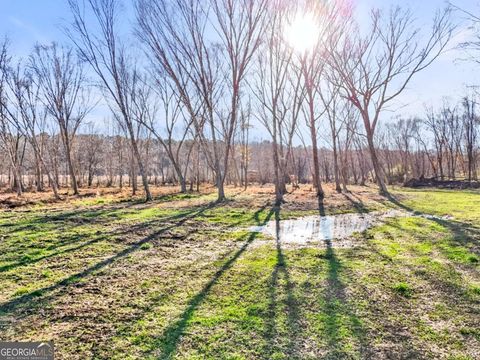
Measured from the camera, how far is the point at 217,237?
24.1ft

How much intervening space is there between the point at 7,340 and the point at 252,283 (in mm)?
2841

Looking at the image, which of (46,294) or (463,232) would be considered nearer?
(46,294)

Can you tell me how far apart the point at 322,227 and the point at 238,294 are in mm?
4837

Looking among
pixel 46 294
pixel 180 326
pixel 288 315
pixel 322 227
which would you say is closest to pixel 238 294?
pixel 288 315

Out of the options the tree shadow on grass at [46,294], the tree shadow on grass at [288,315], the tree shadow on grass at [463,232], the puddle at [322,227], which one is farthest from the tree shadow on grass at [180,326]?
the tree shadow on grass at [463,232]

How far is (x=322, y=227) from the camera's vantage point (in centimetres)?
844

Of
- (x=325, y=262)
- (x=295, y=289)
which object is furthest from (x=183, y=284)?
(x=325, y=262)

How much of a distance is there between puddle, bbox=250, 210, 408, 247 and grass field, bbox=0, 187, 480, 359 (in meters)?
0.51

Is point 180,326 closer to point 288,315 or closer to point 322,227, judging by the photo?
point 288,315

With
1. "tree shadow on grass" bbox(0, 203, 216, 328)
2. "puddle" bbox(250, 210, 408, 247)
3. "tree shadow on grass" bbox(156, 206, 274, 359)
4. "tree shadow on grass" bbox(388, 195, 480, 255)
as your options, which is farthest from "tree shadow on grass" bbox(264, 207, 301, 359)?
"tree shadow on grass" bbox(388, 195, 480, 255)

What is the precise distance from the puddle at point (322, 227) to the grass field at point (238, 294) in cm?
51

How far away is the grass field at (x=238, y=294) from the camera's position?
301 cm

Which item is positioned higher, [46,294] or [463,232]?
[46,294]

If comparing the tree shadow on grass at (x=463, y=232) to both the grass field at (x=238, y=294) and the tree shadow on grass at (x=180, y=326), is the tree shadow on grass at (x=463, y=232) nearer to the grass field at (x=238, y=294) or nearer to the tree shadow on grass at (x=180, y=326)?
the grass field at (x=238, y=294)
